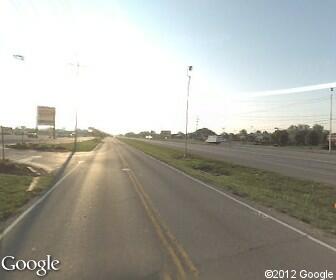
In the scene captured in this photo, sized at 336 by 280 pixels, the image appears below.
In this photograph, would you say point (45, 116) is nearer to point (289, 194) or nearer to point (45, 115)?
point (45, 115)

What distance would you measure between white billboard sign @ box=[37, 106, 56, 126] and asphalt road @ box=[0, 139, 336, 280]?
9656 cm

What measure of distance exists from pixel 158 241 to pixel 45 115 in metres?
104

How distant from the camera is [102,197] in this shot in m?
14.8

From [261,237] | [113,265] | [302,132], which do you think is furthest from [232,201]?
[302,132]

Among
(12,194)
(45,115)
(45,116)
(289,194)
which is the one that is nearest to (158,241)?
(12,194)

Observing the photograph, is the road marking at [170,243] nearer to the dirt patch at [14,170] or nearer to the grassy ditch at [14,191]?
the grassy ditch at [14,191]

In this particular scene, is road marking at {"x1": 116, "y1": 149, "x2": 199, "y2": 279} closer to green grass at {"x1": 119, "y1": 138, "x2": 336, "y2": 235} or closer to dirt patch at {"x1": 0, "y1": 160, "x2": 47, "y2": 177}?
green grass at {"x1": 119, "y1": 138, "x2": 336, "y2": 235}

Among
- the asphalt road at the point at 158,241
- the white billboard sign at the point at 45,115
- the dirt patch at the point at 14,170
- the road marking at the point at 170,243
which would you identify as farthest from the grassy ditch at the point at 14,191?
the white billboard sign at the point at 45,115

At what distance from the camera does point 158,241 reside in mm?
8445

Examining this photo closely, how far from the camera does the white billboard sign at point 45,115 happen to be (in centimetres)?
10667

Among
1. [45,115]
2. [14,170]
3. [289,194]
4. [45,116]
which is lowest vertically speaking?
[289,194]

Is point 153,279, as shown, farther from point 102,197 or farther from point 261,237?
point 102,197

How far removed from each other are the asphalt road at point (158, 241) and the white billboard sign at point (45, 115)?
96559 millimetres

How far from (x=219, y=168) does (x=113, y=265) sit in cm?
2489
